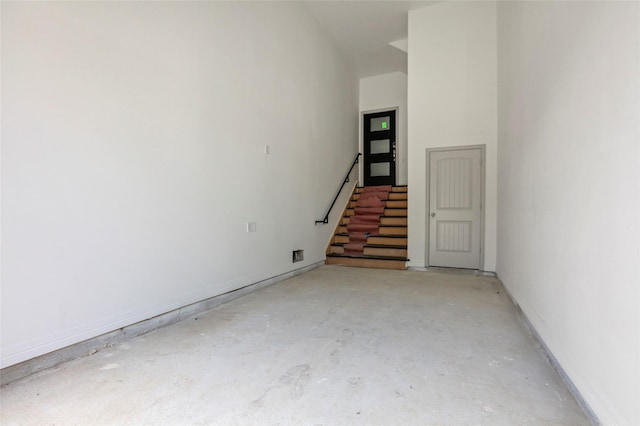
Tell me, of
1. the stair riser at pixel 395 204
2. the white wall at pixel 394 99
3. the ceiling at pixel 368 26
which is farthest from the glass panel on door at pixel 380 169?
the ceiling at pixel 368 26

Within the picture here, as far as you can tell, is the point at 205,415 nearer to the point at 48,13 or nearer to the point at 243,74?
the point at 48,13

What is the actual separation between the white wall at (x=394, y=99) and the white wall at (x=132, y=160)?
4141 mm

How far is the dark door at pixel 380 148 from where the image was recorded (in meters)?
8.05

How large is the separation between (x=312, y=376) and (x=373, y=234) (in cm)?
447

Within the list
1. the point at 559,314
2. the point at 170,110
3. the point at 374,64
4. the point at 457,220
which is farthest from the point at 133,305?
the point at 374,64

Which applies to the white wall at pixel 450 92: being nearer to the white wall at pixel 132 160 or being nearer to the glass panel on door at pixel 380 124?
the white wall at pixel 132 160

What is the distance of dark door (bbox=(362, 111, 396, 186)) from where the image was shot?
805 cm

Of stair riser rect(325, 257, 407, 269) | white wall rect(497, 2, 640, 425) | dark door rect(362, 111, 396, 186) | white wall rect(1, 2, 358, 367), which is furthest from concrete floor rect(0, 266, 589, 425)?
dark door rect(362, 111, 396, 186)

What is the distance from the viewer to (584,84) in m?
1.55

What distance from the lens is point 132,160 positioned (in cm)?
238

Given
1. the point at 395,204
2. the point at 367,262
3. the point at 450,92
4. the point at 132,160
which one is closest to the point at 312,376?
the point at 132,160

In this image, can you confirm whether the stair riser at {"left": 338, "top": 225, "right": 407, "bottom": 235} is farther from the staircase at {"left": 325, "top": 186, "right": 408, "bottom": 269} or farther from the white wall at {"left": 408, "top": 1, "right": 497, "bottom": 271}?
the white wall at {"left": 408, "top": 1, "right": 497, "bottom": 271}

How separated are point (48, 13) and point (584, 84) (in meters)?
3.05

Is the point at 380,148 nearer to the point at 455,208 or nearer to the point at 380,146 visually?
the point at 380,146
